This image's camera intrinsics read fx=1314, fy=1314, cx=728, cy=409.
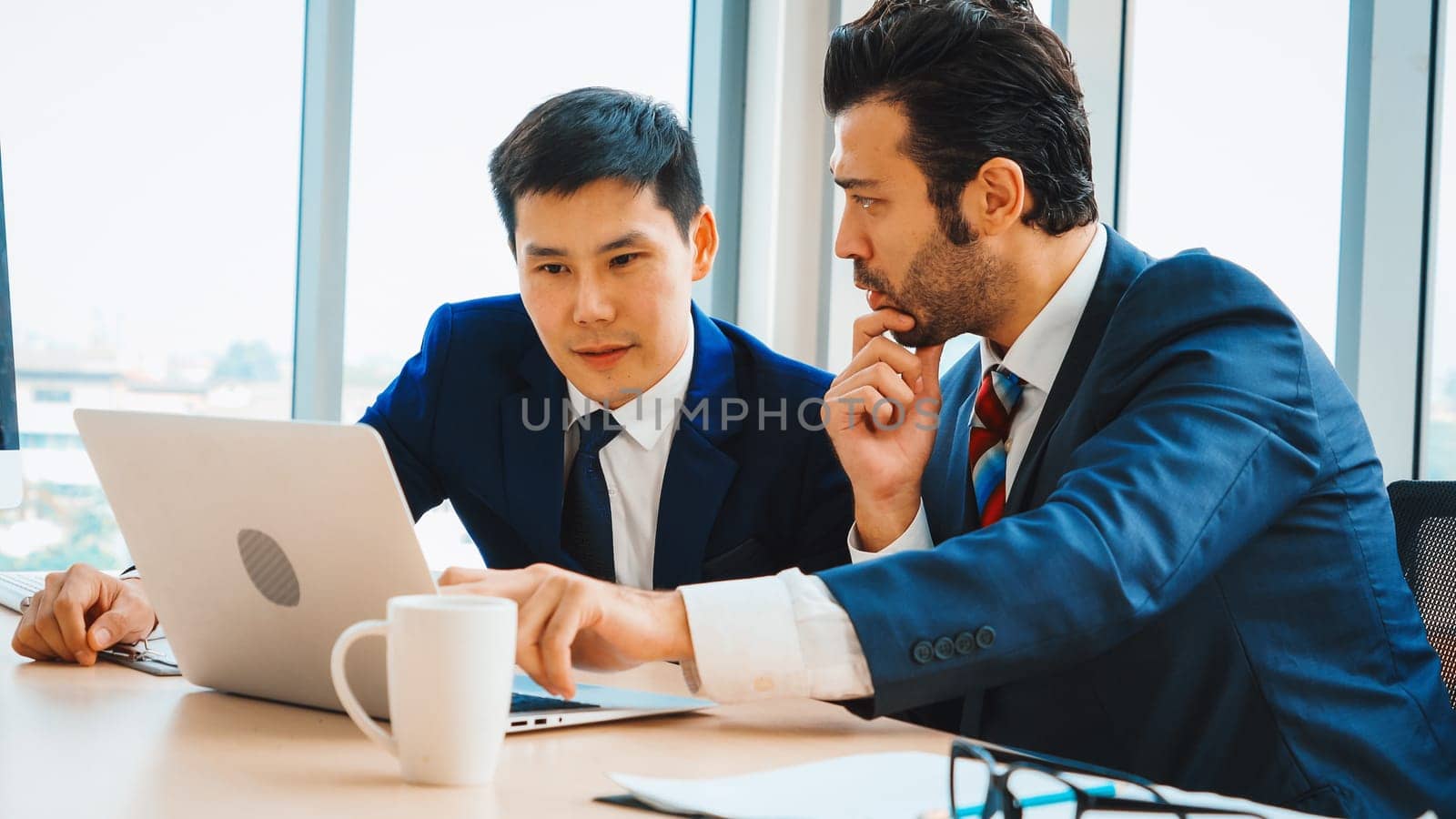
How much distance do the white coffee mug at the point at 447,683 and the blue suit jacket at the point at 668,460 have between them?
90 centimetres

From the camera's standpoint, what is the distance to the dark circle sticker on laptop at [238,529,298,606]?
1000mm

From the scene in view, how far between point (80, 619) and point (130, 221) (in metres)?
1.67

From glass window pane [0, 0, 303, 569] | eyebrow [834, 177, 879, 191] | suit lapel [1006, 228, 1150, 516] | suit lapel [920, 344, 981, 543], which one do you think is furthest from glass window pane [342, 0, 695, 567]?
suit lapel [1006, 228, 1150, 516]

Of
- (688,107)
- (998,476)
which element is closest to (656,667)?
(998,476)

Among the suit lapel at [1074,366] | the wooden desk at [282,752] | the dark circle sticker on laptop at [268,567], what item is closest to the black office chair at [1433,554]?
the suit lapel at [1074,366]

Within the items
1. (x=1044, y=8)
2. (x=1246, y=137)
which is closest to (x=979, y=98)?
(x=1246, y=137)

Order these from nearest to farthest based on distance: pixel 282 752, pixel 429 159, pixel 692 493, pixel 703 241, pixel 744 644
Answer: pixel 282 752, pixel 744 644, pixel 692 493, pixel 703 241, pixel 429 159

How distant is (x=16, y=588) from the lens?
153 cm

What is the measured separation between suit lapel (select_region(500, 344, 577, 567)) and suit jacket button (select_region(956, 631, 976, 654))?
0.82 m

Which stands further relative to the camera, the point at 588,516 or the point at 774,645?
the point at 588,516

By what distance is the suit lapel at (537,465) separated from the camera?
173 cm

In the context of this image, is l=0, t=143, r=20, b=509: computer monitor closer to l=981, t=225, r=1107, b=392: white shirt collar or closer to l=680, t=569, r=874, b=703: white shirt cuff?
l=680, t=569, r=874, b=703: white shirt cuff

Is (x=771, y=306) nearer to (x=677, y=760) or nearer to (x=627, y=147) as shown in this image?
(x=627, y=147)

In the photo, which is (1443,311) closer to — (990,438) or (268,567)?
(990,438)
